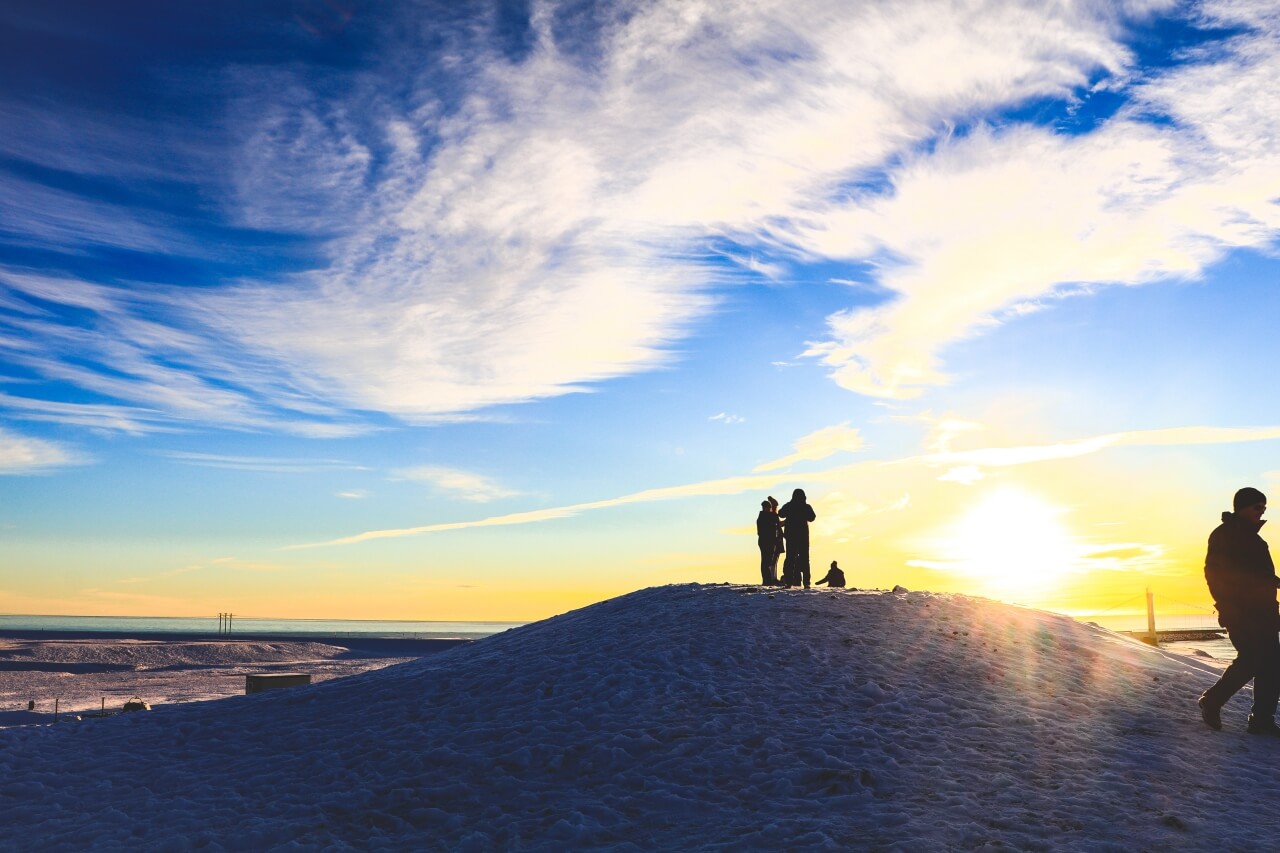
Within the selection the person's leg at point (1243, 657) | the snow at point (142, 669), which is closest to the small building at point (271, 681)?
the snow at point (142, 669)

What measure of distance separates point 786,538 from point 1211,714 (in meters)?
10.6

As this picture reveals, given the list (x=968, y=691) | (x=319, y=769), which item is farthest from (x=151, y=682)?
(x=968, y=691)

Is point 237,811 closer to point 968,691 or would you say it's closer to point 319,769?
point 319,769

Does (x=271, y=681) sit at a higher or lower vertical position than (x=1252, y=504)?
lower

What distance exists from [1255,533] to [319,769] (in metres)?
12.0

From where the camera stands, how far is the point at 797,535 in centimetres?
2111

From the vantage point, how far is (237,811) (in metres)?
10.3

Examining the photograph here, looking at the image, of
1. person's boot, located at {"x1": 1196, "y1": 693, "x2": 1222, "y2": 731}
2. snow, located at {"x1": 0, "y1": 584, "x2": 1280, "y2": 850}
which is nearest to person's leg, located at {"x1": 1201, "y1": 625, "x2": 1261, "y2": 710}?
person's boot, located at {"x1": 1196, "y1": 693, "x2": 1222, "y2": 731}

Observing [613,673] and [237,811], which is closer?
[237,811]

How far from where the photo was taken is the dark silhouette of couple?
21.0 metres

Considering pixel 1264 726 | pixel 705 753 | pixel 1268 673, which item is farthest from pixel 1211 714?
pixel 705 753

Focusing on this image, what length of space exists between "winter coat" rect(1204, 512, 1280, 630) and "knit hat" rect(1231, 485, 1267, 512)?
15cm

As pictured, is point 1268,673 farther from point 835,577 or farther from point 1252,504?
point 835,577

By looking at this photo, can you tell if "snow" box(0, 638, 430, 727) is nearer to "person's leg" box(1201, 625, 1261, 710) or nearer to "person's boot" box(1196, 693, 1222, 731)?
"person's boot" box(1196, 693, 1222, 731)
